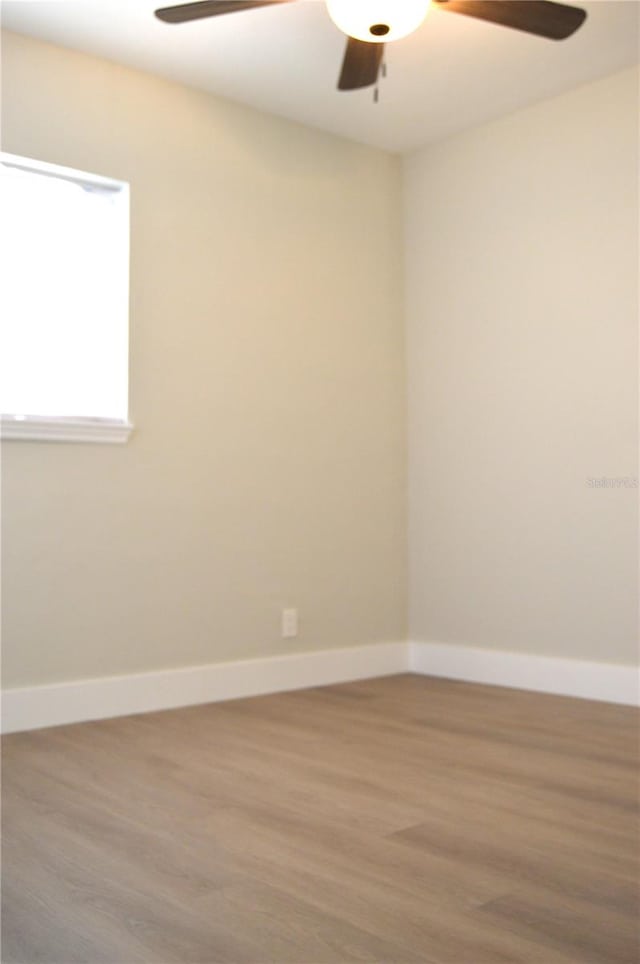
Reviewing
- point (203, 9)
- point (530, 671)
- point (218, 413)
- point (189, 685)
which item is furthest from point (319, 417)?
point (203, 9)

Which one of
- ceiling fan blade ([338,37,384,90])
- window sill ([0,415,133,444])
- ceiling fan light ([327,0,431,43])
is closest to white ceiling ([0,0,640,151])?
ceiling fan blade ([338,37,384,90])

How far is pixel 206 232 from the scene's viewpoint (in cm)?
362

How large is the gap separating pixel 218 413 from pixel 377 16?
1.71 meters

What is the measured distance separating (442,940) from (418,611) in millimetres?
2763

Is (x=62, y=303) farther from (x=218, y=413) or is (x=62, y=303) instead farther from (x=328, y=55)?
(x=328, y=55)

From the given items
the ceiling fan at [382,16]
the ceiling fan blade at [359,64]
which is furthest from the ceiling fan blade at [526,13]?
the ceiling fan blade at [359,64]

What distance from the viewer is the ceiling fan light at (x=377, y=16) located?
87.7 inches

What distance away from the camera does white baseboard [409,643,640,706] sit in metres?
3.43

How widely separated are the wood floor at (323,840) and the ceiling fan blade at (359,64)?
2059 millimetres

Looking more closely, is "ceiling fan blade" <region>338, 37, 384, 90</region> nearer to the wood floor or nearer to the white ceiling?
the white ceiling

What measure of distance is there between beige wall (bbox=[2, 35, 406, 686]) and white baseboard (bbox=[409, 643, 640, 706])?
23 cm

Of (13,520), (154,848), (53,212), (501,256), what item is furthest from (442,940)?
(501,256)

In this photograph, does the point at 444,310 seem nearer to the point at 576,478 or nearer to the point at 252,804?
the point at 576,478

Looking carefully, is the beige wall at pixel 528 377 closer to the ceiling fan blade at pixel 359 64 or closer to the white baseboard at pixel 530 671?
the white baseboard at pixel 530 671
